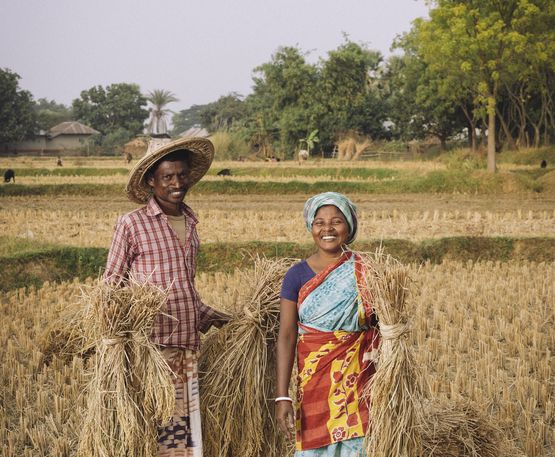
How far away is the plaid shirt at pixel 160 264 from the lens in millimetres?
2678

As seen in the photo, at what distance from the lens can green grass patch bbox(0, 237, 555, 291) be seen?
819cm

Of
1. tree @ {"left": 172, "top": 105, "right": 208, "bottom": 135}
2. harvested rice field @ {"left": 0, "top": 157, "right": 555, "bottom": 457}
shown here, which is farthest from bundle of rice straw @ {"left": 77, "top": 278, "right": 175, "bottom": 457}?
tree @ {"left": 172, "top": 105, "right": 208, "bottom": 135}

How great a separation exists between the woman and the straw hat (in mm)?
657

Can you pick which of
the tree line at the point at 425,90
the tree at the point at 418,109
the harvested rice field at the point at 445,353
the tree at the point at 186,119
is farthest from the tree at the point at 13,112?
the tree at the point at 186,119

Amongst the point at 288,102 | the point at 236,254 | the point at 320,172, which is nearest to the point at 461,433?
the point at 236,254

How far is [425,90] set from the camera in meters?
31.8

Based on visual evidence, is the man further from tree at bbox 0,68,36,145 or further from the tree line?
tree at bbox 0,68,36,145

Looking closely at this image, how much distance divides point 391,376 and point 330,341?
23 cm

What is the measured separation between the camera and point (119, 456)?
247 centimetres

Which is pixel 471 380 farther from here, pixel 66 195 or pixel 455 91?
pixel 455 91

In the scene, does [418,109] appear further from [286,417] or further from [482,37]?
[286,417]

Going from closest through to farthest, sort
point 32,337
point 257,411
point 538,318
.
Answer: point 257,411
point 32,337
point 538,318

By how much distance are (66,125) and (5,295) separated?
42.0m

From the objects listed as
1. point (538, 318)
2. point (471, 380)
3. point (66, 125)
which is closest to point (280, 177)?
point (538, 318)
